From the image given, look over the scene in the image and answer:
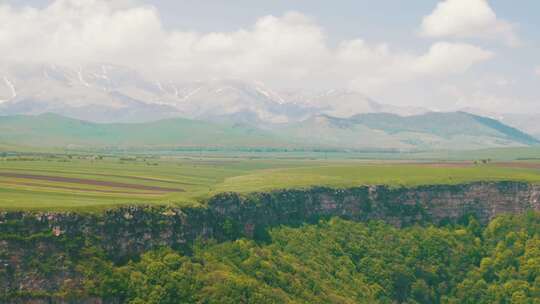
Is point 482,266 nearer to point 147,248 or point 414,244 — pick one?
point 414,244

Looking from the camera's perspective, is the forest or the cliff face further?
the forest

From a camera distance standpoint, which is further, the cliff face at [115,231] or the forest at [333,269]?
the forest at [333,269]

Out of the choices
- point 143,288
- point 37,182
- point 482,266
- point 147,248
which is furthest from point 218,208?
point 482,266

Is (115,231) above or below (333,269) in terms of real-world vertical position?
above

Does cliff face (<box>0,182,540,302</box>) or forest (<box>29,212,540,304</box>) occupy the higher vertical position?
cliff face (<box>0,182,540,302</box>)

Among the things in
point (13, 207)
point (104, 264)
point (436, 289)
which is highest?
point (13, 207)

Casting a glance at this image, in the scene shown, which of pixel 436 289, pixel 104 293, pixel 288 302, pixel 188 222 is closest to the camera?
pixel 104 293

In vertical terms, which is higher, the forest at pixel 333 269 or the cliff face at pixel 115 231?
the cliff face at pixel 115 231

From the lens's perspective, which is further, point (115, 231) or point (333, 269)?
point (333, 269)
